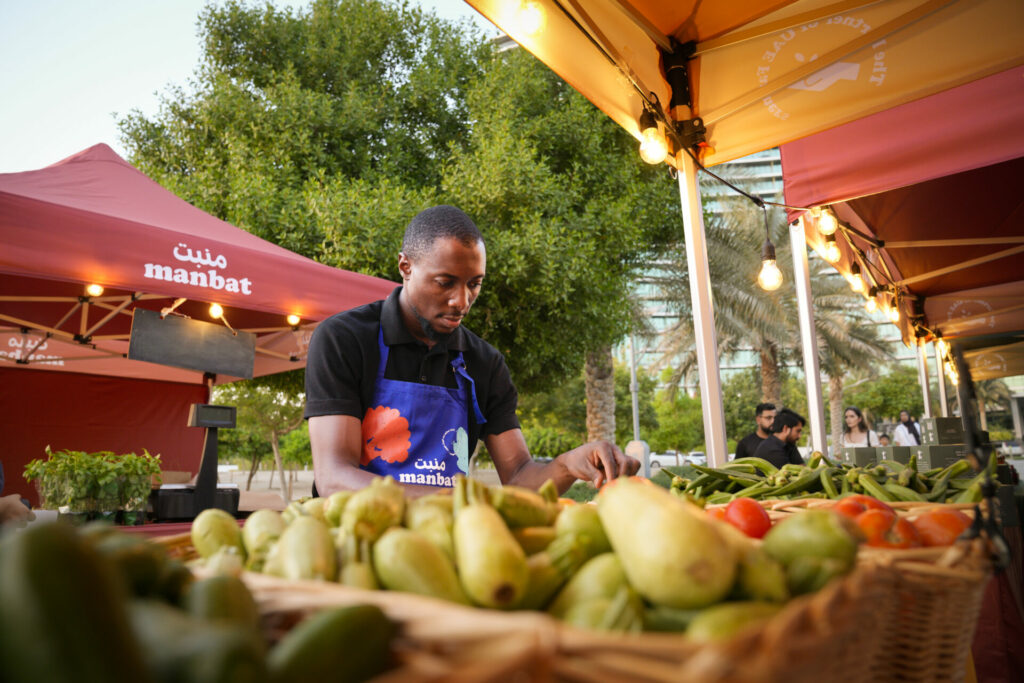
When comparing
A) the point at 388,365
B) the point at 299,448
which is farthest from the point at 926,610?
the point at 299,448

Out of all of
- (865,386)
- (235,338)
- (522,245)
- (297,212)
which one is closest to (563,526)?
(235,338)

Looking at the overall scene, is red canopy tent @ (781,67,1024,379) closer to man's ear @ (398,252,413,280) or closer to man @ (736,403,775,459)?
man @ (736,403,775,459)

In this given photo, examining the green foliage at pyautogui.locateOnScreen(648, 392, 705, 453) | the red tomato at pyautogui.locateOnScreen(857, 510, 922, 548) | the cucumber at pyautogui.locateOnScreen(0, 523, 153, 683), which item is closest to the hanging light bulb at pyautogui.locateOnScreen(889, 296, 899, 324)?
the red tomato at pyautogui.locateOnScreen(857, 510, 922, 548)

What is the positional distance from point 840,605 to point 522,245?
10.2 metres

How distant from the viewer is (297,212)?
35.8 feet

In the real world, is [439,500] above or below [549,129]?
below

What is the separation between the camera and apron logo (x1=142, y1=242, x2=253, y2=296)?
13.9 feet

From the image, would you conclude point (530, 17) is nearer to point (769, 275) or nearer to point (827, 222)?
point (769, 275)

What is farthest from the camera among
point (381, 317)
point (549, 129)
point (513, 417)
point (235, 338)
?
point (549, 129)

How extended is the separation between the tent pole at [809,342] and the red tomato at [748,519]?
4243 millimetres

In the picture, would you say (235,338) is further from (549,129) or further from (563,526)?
(549,129)

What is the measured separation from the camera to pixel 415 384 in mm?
2713

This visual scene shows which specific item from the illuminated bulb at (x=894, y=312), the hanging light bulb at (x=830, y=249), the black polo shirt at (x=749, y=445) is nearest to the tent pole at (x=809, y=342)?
the hanging light bulb at (x=830, y=249)

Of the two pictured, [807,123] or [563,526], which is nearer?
[563,526]
